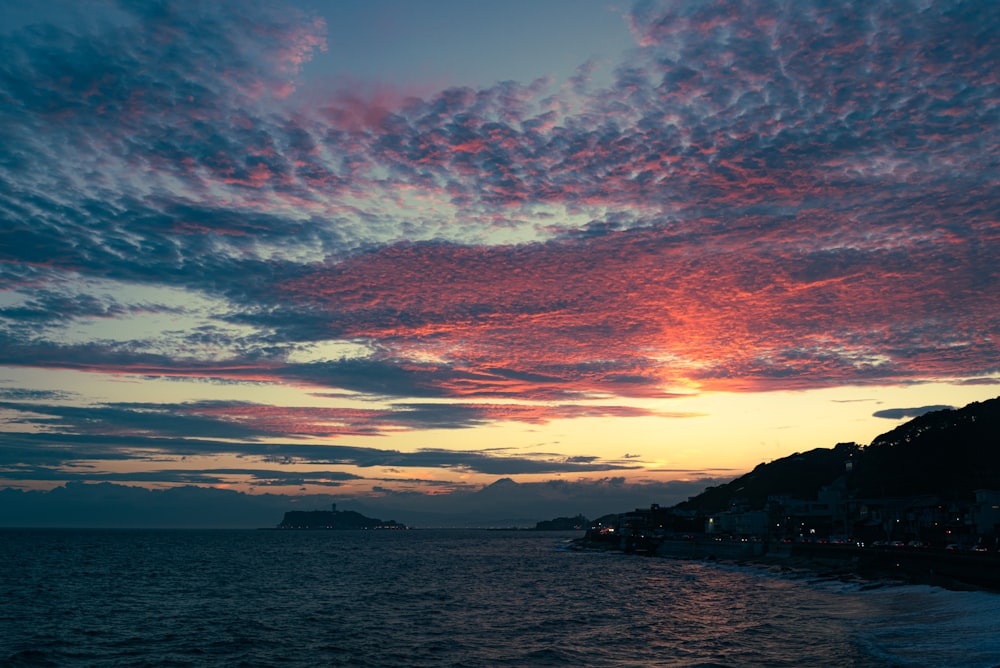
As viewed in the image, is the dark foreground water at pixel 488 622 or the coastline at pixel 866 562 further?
the coastline at pixel 866 562

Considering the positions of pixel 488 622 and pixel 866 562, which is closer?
pixel 488 622

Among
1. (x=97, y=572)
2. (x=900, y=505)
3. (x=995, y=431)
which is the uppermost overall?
(x=995, y=431)

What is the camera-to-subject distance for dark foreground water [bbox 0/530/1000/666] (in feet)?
143

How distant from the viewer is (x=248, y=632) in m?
53.5

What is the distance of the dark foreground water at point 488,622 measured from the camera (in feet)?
143

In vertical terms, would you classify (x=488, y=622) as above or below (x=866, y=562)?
below

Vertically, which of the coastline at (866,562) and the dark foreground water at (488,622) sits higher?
the coastline at (866,562)

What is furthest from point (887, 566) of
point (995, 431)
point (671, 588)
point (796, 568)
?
point (995, 431)

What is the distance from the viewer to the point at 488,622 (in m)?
58.9

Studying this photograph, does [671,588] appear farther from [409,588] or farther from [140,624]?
[140,624]

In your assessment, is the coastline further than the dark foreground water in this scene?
Yes

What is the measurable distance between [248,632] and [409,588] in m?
36.5

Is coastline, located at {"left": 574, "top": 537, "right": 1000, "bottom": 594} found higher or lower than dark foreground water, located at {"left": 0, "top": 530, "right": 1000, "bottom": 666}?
higher

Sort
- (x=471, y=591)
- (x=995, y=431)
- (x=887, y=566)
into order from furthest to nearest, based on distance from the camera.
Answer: (x=995, y=431)
(x=887, y=566)
(x=471, y=591)
